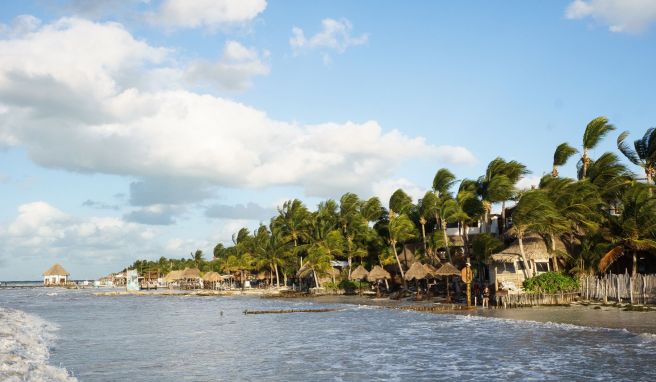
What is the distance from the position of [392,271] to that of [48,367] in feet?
137

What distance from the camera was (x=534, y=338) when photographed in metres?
23.1

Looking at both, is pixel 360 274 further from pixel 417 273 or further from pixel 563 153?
pixel 563 153

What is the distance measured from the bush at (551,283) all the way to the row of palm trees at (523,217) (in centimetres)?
169

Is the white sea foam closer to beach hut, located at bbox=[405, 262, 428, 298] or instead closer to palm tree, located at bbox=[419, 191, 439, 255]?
beach hut, located at bbox=[405, 262, 428, 298]

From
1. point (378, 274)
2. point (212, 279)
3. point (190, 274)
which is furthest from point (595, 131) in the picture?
point (190, 274)

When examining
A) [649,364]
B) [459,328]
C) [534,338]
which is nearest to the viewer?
[649,364]

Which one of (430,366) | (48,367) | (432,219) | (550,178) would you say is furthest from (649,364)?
(432,219)

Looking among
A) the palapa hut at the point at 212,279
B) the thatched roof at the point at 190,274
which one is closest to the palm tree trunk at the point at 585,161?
the palapa hut at the point at 212,279

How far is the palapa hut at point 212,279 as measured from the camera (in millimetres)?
85250

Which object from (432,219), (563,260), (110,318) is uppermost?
(432,219)

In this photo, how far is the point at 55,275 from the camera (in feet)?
546

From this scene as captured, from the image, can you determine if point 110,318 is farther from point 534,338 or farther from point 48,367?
point 534,338

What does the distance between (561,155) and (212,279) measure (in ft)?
182

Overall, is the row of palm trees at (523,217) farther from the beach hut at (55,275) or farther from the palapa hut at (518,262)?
the beach hut at (55,275)
